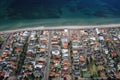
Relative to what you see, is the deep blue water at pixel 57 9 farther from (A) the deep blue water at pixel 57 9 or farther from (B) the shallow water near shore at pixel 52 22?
(B) the shallow water near shore at pixel 52 22

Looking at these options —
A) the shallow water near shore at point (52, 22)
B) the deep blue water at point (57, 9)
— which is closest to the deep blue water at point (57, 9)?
the deep blue water at point (57, 9)

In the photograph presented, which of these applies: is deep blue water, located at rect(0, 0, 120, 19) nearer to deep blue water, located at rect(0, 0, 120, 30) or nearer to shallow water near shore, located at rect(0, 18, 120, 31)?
deep blue water, located at rect(0, 0, 120, 30)

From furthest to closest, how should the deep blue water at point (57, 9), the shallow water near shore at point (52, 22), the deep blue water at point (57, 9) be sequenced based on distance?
the deep blue water at point (57, 9)
the deep blue water at point (57, 9)
the shallow water near shore at point (52, 22)

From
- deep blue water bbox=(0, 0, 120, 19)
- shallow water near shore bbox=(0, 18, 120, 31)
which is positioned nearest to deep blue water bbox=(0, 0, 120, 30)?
deep blue water bbox=(0, 0, 120, 19)

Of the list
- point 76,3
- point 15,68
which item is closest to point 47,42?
point 15,68

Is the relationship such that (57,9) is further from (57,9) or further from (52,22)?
(52,22)

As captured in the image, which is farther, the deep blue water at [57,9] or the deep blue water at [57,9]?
the deep blue water at [57,9]

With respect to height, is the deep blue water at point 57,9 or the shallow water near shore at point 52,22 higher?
the deep blue water at point 57,9

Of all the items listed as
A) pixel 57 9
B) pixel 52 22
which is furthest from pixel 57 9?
pixel 52 22
